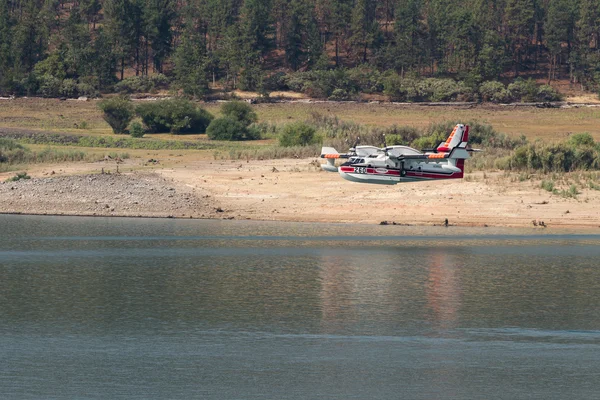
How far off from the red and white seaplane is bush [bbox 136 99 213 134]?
37543 millimetres

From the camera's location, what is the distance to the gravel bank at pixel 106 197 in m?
50.7

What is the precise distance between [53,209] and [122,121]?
3679 cm

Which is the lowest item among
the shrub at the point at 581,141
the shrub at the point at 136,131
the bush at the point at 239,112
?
the shrub at the point at 136,131

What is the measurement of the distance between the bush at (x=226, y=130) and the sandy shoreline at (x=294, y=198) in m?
21.8

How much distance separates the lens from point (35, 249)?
41844 mm

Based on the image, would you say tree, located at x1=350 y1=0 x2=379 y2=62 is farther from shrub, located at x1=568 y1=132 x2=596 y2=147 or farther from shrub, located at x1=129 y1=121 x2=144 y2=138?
shrub, located at x1=568 y1=132 x2=596 y2=147

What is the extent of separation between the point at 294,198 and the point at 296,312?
20.8 meters

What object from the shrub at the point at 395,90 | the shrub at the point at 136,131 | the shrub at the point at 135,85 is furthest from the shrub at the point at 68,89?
the shrub at the point at 136,131

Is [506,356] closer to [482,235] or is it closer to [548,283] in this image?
[548,283]

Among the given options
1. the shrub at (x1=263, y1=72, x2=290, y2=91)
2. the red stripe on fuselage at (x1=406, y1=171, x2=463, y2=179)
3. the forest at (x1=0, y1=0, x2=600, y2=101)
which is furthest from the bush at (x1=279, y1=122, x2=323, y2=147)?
the shrub at (x1=263, y1=72, x2=290, y2=91)

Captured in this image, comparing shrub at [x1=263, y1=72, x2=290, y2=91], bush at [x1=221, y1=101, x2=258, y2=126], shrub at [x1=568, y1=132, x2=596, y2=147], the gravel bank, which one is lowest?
the gravel bank

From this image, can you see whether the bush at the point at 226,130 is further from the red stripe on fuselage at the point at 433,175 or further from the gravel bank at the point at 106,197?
the red stripe on fuselage at the point at 433,175

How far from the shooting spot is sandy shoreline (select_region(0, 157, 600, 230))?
157 ft

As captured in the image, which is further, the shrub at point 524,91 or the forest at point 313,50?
the forest at point 313,50
